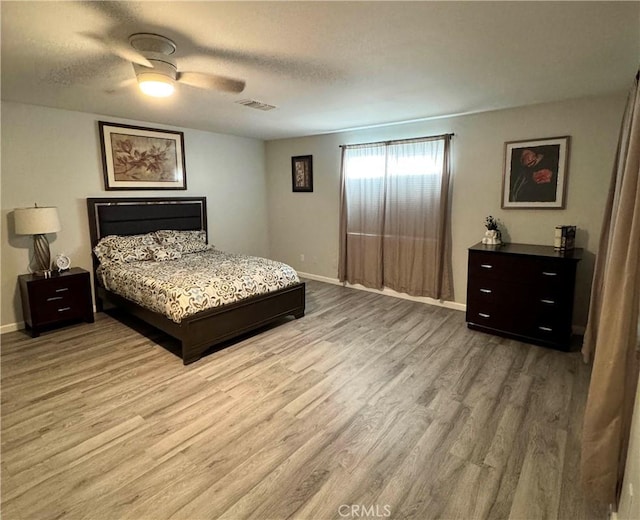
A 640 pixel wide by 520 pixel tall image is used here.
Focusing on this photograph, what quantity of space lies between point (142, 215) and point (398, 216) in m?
3.47

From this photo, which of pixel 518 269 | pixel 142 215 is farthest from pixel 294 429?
pixel 142 215

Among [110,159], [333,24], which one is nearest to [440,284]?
[333,24]

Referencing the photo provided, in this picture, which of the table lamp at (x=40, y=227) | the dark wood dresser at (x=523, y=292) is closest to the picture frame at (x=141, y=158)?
the table lamp at (x=40, y=227)

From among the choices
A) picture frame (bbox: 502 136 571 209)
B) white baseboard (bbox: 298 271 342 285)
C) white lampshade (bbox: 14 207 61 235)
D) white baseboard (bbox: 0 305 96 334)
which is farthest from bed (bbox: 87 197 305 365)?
picture frame (bbox: 502 136 571 209)

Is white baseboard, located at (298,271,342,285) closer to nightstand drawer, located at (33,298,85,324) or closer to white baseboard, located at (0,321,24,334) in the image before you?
nightstand drawer, located at (33,298,85,324)

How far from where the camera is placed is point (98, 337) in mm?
3707

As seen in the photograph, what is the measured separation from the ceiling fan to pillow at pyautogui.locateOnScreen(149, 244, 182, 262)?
2.45 metres

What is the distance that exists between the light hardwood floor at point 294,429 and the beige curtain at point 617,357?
0.78 feet

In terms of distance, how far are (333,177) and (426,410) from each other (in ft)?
13.1

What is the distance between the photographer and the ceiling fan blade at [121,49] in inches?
83.1

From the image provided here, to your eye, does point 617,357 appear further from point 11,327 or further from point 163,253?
point 11,327

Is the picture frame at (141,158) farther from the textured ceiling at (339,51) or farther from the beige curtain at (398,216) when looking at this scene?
the beige curtain at (398,216)

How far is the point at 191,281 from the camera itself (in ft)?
11.1

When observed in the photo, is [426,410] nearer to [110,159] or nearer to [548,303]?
[548,303]
